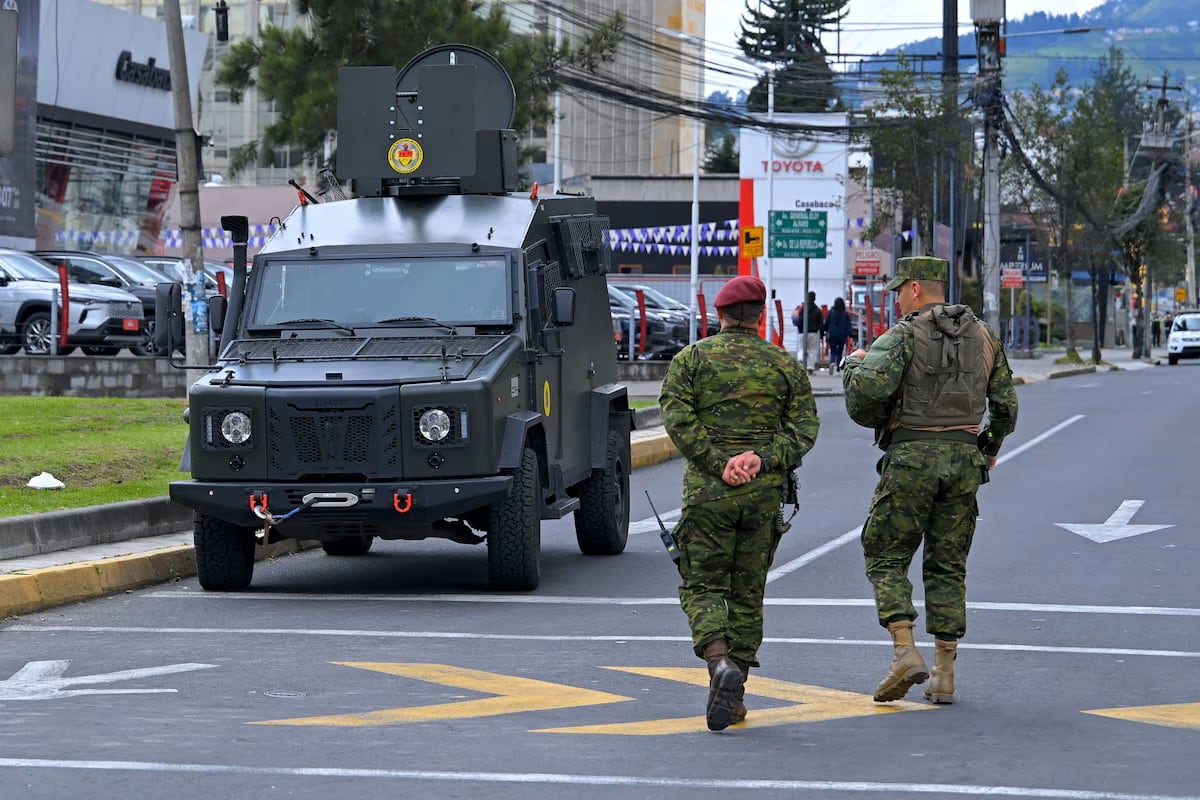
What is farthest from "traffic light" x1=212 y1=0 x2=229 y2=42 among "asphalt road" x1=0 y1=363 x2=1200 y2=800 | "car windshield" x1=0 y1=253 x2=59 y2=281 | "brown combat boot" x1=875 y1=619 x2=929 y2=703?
"brown combat boot" x1=875 y1=619 x2=929 y2=703

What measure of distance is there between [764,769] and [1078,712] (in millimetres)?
1801

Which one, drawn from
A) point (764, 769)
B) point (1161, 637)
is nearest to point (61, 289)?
point (1161, 637)

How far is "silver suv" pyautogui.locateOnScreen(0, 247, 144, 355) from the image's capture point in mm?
29953

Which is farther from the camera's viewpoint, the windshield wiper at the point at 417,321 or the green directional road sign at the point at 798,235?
the green directional road sign at the point at 798,235

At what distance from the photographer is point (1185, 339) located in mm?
66250

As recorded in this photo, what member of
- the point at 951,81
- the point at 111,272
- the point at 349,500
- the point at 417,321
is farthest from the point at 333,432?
the point at 951,81

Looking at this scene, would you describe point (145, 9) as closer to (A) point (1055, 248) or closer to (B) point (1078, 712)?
(A) point (1055, 248)

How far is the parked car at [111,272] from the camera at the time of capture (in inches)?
1250

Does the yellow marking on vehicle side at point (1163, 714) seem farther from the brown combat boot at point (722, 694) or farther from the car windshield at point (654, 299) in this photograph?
the car windshield at point (654, 299)

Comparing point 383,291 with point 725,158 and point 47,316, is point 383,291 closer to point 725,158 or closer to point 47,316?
point 47,316

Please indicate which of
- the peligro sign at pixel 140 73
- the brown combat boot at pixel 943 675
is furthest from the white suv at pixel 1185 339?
the brown combat boot at pixel 943 675

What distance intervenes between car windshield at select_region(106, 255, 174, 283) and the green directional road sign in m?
13.6

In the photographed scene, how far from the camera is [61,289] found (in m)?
29.3

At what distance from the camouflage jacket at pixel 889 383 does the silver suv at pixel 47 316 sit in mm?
23500
